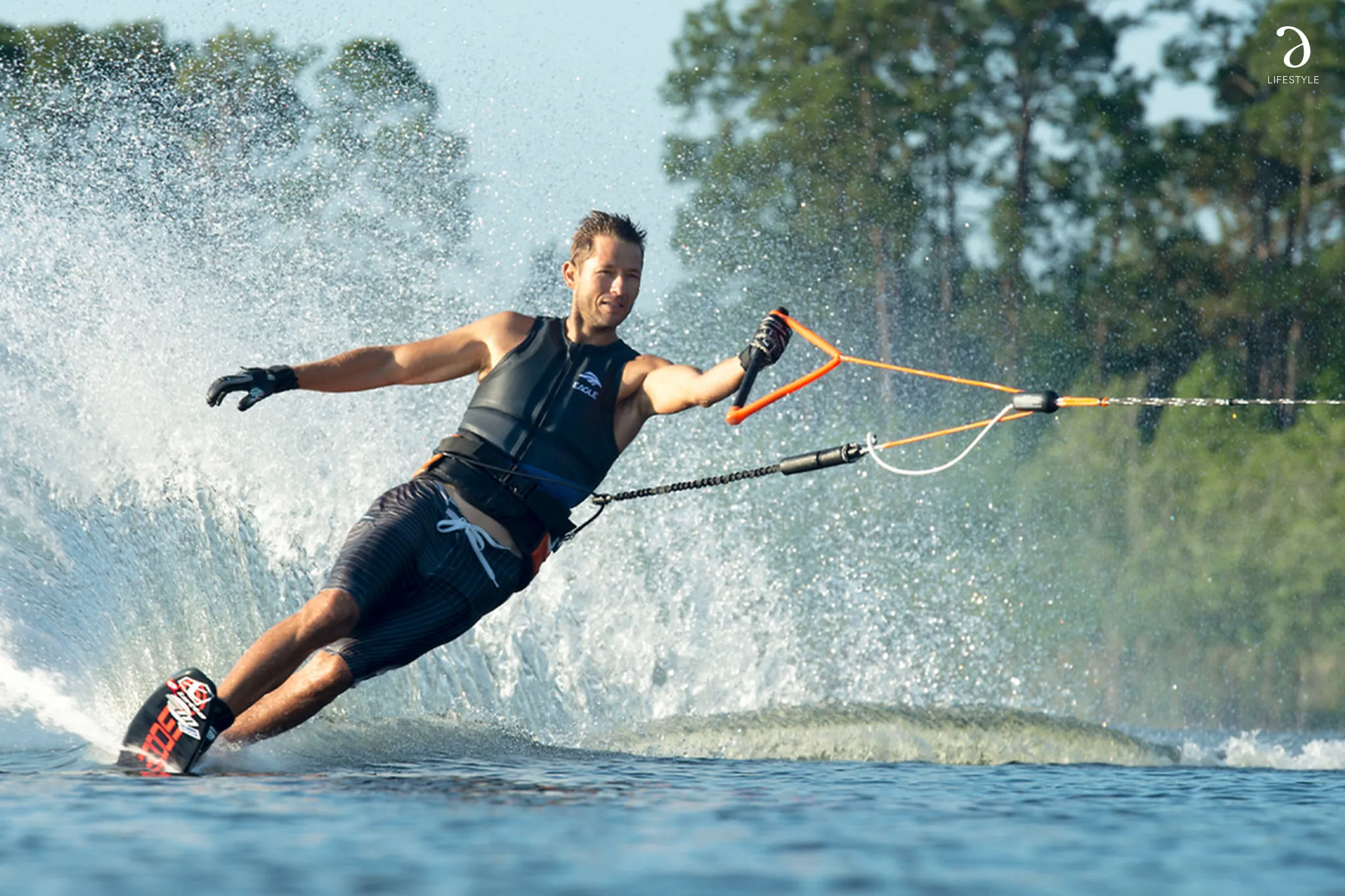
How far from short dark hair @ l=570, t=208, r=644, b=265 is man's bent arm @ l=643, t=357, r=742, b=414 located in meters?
0.42

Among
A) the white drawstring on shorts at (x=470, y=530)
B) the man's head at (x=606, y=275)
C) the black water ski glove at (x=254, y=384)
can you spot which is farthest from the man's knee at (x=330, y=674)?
the man's head at (x=606, y=275)

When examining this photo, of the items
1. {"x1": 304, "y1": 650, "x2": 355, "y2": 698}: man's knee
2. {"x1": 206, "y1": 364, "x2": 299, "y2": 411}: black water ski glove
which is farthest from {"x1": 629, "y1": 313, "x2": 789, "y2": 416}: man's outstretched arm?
{"x1": 304, "y1": 650, "x2": 355, "y2": 698}: man's knee

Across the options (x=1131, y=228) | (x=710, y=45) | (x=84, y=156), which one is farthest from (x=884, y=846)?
(x=710, y=45)

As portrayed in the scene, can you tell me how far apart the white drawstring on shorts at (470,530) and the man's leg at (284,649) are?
418mm

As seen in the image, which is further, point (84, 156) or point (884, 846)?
point (84, 156)

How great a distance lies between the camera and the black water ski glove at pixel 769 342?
4.62 m

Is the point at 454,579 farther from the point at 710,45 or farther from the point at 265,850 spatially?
the point at 710,45

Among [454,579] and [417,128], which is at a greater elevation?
[417,128]

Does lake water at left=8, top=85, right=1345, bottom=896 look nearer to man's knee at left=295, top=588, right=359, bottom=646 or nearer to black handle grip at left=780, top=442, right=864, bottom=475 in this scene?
man's knee at left=295, top=588, right=359, bottom=646

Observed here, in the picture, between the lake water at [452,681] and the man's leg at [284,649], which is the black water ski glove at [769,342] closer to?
the lake water at [452,681]

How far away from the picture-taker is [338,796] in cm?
393

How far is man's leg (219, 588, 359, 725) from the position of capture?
454 cm

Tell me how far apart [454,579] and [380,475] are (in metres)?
3.34

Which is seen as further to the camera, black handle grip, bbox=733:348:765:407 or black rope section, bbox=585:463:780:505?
black rope section, bbox=585:463:780:505
